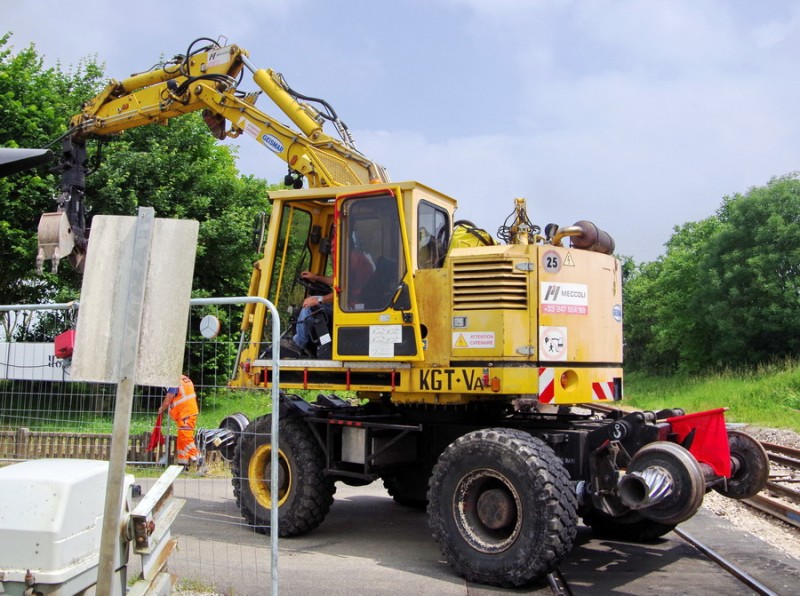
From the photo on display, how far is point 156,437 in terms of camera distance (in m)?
6.56

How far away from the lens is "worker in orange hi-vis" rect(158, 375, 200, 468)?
6391 millimetres

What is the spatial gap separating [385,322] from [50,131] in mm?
16392

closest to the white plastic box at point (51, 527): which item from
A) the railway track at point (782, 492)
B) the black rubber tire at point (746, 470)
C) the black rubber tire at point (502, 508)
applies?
the black rubber tire at point (502, 508)

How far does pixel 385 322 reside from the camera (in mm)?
7645

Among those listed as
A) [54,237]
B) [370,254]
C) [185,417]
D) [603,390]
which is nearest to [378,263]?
[370,254]

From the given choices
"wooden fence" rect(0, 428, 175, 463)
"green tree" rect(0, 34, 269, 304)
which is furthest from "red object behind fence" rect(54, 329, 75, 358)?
"green tree" rect(0, 34, 269, 304)

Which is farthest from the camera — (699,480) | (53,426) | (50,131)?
(50,131)

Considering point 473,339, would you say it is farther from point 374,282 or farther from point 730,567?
point 730,567

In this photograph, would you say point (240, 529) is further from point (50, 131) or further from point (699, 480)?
point (50, 131)

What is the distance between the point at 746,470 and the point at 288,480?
447 centimetres

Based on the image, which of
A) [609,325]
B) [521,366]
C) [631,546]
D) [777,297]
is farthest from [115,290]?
[777,297]

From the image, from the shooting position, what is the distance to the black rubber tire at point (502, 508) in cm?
636

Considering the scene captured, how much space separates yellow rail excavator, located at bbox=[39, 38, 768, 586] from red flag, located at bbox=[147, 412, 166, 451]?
29.4 inches

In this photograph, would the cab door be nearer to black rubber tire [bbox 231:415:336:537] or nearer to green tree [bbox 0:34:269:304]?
black rubber tire [bbox 231:415:336:537]
